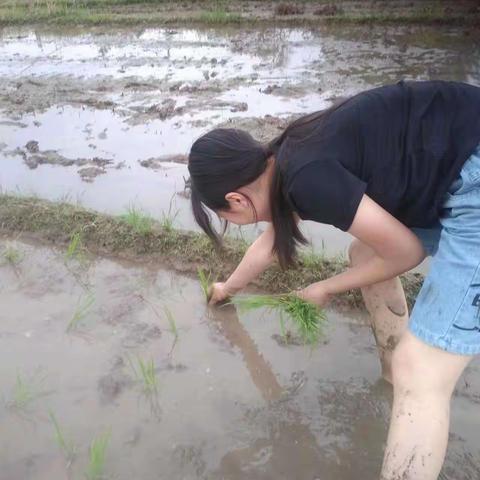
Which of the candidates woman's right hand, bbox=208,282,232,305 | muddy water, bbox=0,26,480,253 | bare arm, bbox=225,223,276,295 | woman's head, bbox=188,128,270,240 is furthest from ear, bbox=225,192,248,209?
muddy water, bbox=0,26,480,253

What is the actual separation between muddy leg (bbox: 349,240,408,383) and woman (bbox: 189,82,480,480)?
0.44m

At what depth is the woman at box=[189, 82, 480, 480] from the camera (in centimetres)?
136

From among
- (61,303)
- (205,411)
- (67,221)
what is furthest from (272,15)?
(205,411)

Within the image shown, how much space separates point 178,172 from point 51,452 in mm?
2314

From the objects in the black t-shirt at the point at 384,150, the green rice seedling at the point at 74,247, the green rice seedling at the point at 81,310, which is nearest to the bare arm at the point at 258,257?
the black t-shirt at the point at 384,150

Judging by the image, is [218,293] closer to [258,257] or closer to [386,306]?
[258,257]

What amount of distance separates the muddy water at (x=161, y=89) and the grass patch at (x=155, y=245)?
0.31 m

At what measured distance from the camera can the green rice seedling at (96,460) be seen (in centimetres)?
192

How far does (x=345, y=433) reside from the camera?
6.70 feet

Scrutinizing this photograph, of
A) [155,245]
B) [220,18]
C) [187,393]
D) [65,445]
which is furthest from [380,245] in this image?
[220,18]

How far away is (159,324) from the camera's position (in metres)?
2.59

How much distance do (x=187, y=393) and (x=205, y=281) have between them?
64 cm

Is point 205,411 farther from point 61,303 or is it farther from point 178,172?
point 178,172

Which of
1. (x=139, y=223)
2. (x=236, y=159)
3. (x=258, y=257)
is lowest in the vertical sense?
(x=139, y=223)
